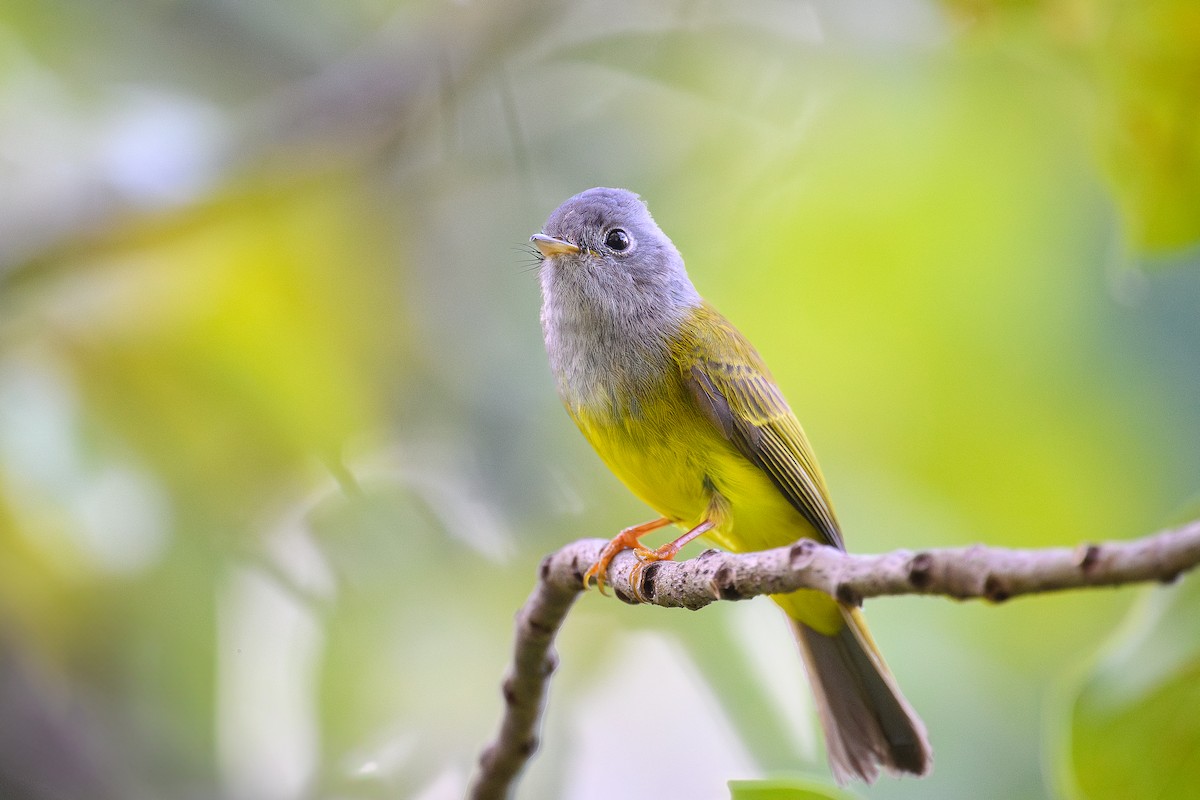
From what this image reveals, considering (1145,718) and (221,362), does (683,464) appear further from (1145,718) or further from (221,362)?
(221,362)

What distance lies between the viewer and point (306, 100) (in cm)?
284

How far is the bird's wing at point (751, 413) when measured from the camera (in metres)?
1.98

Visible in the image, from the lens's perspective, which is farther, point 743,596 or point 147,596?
point 147,596

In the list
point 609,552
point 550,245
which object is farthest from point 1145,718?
point 550,245

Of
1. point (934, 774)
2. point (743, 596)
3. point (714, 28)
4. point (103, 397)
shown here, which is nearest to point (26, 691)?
point (103, 397)

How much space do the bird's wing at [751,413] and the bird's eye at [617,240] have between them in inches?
7.5

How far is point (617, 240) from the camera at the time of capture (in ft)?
6.97

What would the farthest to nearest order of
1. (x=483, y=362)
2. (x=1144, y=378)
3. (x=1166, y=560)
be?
Result: (x=483, y=362), (x=1144, y=378), (x=1166, y=560)

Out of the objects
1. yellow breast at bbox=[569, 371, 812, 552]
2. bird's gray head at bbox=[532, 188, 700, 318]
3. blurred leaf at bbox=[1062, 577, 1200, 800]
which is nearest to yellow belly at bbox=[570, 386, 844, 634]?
yellow breast at bbox=[569, 371, 812, 552]

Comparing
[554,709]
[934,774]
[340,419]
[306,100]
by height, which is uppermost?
[306,100]

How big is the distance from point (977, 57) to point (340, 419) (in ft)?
6.10

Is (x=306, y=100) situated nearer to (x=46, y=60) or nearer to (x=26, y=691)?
(x=46, y=60)

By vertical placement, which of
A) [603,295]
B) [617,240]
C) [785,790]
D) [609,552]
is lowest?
[785,790]

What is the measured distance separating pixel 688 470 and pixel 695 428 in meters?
0.08
